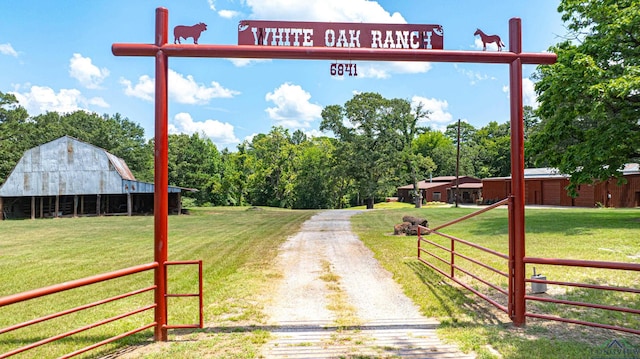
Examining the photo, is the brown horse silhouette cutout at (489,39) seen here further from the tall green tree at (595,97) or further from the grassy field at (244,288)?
the tall green tree at (595,97)

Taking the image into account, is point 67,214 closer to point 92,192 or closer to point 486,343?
point 92,192

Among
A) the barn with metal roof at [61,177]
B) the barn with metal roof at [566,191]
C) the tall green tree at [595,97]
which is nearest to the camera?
the tall green tree at [595,97]

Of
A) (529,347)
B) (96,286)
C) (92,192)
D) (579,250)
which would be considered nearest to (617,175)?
(579,250)

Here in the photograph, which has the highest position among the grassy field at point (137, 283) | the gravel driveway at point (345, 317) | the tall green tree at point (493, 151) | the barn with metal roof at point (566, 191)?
the tall green tree at point (493, 151)

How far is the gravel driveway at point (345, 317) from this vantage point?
4.55 meters

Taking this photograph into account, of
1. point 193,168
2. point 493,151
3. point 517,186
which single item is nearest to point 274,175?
point 193,168

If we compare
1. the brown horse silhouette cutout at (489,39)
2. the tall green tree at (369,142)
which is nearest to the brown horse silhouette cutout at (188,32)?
the brown horse silhouette cutout at (489,39)

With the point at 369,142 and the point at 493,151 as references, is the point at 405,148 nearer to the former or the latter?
the point at 369,142

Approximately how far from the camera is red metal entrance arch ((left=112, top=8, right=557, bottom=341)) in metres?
5.02

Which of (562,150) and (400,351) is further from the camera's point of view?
(562,150)

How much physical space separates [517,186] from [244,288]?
521 cm

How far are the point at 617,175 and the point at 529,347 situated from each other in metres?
16.9

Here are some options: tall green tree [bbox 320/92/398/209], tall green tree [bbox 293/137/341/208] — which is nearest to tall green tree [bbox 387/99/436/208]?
tall green tree [bbox 320/92/398/209]

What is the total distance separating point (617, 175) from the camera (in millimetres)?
17266
